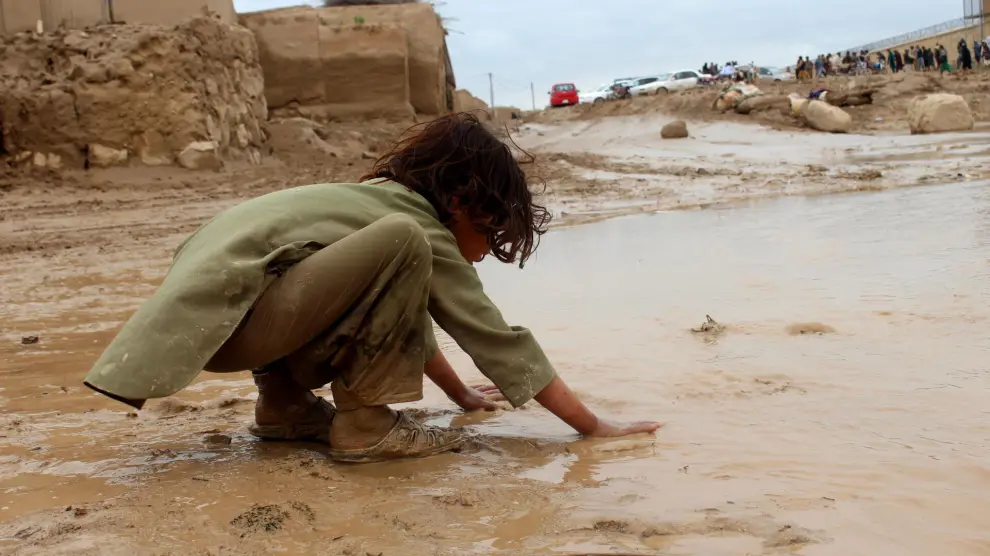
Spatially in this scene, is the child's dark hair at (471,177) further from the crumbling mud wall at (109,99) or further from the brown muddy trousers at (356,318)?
the crumbling mud wall at (109,99)

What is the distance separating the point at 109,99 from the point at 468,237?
9.05m

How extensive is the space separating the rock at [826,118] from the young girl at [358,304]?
15546 millimetres

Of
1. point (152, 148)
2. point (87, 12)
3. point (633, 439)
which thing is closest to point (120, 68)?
point (152, 148)

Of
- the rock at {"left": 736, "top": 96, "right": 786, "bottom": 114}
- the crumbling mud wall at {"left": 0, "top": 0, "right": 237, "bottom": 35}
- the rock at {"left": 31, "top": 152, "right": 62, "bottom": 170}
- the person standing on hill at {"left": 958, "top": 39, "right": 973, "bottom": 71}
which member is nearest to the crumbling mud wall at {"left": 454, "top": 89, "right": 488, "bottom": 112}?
the rock at {"left": 736, "top": 96, "right": 786, "bottom": 114}

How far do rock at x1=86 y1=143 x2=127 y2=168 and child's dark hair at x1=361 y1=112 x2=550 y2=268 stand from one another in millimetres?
8812

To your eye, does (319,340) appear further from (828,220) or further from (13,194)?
(13,194)

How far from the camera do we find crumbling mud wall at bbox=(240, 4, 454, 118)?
1456cm

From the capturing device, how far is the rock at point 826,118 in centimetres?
1644

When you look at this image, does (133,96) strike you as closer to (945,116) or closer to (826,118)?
(826,118)

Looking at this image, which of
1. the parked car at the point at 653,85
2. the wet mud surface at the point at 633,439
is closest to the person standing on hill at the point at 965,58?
the parked car at the point at 653,85

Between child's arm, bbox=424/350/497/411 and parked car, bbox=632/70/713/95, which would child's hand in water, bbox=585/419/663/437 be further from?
parked car, bbox=632/70/713/95

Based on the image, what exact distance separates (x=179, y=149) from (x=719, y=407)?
29.8ft

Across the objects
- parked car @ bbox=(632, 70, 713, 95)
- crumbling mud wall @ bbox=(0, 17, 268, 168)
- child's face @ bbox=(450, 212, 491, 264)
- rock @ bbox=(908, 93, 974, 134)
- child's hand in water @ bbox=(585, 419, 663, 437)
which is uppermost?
parked car @ bbox=(632, 70, 713, 95)

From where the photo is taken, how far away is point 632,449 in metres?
2.12
